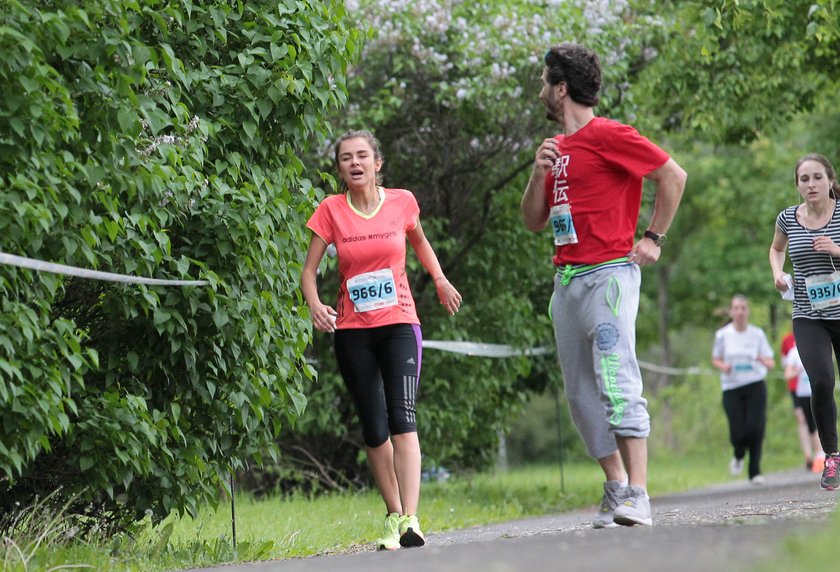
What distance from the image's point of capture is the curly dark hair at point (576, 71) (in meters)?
6.07

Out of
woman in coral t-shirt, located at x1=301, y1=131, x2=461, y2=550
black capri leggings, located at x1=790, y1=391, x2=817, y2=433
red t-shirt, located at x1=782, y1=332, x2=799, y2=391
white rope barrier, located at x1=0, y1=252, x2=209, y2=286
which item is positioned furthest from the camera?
red t-shirt, located at x1=782, y1=332, x2=799, y2=391

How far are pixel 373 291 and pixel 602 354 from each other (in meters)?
1.11

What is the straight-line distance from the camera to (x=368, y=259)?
6203mm

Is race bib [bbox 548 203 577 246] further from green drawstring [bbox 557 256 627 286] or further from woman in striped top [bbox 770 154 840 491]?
woman in striped top [bbox 770 154 840 491]

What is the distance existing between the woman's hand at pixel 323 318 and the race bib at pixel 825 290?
11.3 feet

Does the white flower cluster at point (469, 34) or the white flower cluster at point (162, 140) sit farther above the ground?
the white flower cluster at point (469, 34)

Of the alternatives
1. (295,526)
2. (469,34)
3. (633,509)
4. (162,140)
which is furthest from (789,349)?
(162,140)

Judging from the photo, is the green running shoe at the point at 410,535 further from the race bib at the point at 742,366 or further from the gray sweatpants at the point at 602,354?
the race bib at the point at 742,366

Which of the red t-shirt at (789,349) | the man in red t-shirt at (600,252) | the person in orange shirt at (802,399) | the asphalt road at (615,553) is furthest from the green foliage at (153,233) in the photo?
the red t-shirt at (789,349)

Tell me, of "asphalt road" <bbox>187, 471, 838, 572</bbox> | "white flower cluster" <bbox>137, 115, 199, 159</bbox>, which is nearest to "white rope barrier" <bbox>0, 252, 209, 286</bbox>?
"white flower cluster" <bbox>137, 115, 199, 159</bbox>

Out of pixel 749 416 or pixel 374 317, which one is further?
pixel 749 416

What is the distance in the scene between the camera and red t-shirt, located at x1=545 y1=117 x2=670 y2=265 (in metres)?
5.89

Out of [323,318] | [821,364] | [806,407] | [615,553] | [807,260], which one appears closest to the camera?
[615,553]

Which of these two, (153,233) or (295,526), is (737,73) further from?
(153,233)
